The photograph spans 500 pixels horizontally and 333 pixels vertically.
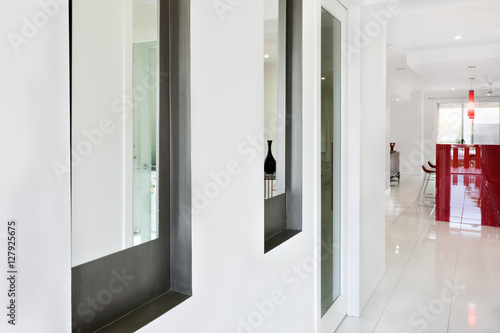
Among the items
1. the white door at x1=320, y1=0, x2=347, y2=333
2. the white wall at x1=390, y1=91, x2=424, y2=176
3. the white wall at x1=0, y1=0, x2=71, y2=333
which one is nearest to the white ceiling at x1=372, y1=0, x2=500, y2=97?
the white door at x1=320, y1=0, x2=347, y2=333

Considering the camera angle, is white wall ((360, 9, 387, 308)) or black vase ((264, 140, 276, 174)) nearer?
black vase ((264, 140, 276, 174))

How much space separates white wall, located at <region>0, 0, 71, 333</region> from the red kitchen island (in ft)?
22.6

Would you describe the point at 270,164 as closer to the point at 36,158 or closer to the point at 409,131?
the point at 36,158

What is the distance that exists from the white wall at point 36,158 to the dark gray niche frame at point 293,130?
1.40m

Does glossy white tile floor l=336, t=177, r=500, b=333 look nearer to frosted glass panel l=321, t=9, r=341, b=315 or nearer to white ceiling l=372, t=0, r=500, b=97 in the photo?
frosted glass panel l=321, t=9, r=341, b=315

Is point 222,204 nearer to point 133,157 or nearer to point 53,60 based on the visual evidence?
point 133,157

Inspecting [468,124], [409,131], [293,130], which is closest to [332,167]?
[293,130]

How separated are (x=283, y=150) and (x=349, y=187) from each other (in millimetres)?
1123

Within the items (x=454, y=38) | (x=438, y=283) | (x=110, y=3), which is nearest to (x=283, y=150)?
(x=110, y=3)

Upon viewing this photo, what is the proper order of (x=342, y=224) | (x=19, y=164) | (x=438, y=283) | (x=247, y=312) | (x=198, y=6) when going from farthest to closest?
(x=438, y=283)
(x=342, y=224)
(x=247, y=312)
(x=198, y=6)
(x=19, y=164)

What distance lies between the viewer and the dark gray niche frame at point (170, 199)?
3.99ft

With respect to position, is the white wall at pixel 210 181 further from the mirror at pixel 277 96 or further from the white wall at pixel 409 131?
the white wall at pixel 409 131

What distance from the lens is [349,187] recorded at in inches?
→ 122

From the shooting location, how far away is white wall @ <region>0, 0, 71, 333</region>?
75 cm
